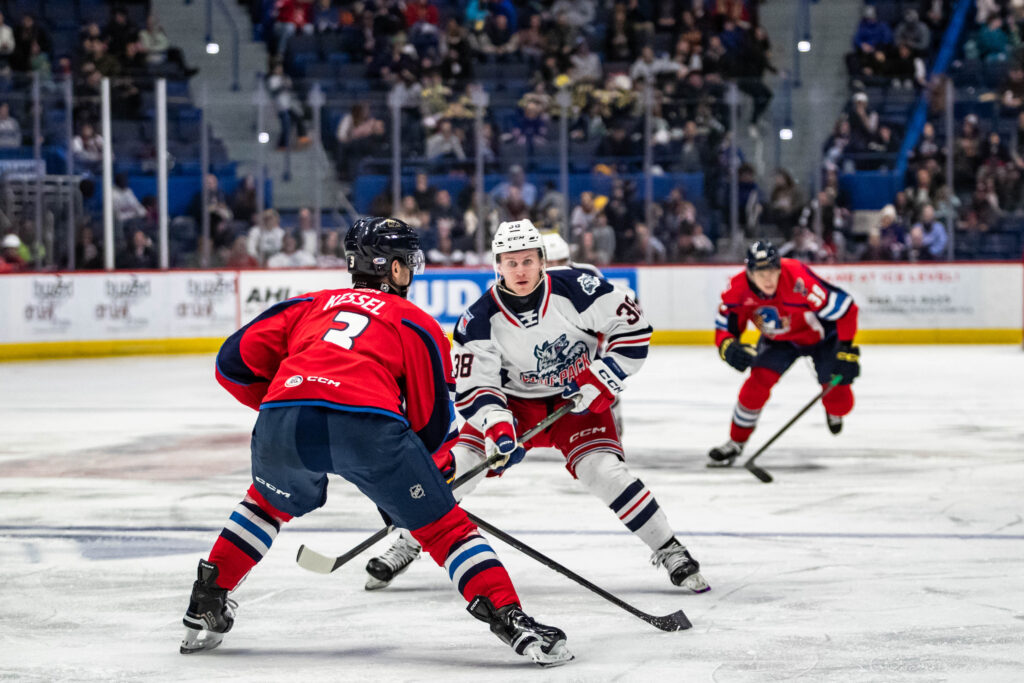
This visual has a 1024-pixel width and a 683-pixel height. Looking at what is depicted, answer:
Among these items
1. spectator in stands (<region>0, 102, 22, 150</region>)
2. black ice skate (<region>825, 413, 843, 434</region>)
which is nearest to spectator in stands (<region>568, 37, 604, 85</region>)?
spectator in stands (<region>0, 102, 22, 150</region>)

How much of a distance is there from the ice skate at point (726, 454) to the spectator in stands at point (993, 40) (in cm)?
899

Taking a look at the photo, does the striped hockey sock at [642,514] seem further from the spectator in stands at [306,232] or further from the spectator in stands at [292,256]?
the spectator in stands at [292,256]

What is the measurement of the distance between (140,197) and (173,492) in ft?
22.3

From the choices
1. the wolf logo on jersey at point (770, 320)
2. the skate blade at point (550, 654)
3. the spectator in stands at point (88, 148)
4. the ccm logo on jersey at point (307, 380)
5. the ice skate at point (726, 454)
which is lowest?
the ice skate at point (726, 454)

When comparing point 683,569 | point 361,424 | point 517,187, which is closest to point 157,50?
point 517,187

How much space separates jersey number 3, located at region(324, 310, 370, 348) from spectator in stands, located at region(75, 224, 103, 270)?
9.08 m

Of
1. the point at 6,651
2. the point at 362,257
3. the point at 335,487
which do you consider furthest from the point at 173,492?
the point at 362,257

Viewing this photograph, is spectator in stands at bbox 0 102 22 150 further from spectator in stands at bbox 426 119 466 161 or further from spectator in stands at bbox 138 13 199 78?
spectator in stands at bbox 426 119 466 161

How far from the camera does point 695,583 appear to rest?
12.0ft

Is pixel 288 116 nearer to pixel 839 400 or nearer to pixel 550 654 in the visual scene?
pixel 839 400

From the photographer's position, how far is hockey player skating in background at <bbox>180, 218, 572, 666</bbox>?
111 inches

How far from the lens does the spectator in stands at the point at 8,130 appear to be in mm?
11244

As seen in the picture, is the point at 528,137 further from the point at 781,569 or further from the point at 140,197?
the point at 781,569

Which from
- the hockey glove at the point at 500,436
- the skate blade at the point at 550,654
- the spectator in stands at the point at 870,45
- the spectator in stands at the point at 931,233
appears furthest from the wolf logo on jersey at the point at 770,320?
the spectator in stands at the point at 870,45
